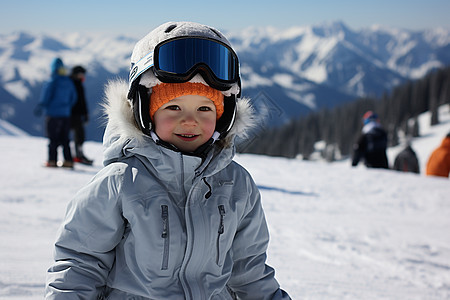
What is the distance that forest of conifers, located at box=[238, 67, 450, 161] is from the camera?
6269cm

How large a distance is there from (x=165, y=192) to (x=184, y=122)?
28 centimetres

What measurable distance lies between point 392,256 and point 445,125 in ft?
201

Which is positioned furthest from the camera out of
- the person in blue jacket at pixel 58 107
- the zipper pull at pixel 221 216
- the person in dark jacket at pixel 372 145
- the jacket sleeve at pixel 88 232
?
the person in dark jacket at pixel 372 145

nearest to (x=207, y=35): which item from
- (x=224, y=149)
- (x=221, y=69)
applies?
(x=221, y=69)

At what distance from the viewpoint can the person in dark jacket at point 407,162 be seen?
873 centimetres

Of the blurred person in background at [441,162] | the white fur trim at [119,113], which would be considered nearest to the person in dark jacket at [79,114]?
the white fur trim at [119,113]

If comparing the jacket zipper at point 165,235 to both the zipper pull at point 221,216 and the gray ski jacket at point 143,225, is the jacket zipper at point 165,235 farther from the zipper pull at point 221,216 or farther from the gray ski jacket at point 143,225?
the zipper pull at point 221,216

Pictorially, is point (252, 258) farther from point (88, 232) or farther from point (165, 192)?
point (88, 232)

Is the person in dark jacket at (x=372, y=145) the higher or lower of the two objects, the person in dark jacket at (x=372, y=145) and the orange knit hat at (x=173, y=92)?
the lower

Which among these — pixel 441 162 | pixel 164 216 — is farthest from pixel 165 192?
pixel 441 162

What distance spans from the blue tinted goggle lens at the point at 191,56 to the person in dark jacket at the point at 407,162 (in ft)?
→ 27.2

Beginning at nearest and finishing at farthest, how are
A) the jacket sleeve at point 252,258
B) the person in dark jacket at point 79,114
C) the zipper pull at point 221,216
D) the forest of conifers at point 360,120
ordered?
1. the zipper pull at point 221,216
2. the jacket sleeve at point 252,258
3. the person in dark jacket at point 79,114
4. the forest of conifers at point 360,120

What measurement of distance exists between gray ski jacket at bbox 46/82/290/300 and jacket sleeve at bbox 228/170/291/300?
0.33 ft

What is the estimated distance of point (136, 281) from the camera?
143 centimetres
